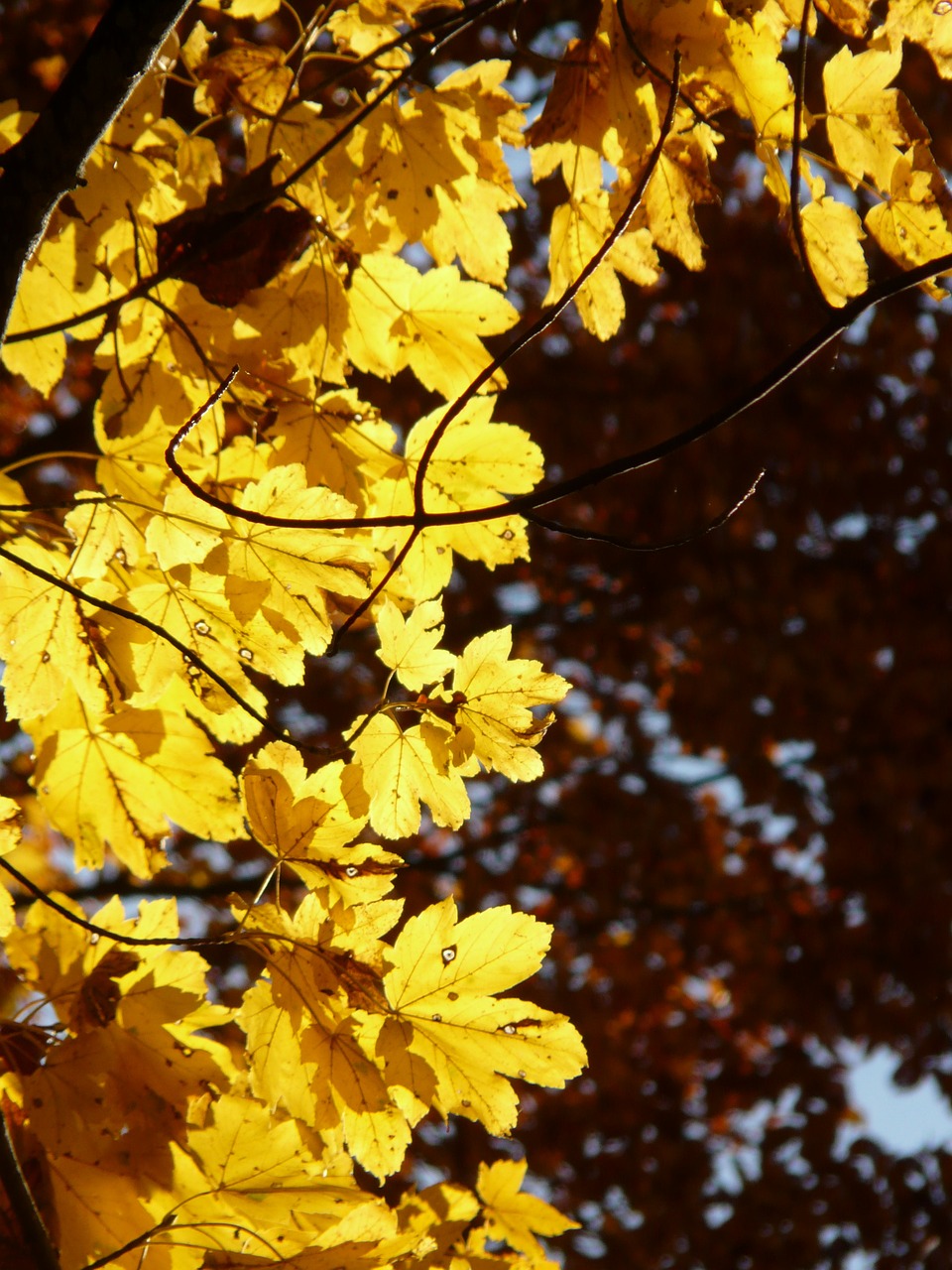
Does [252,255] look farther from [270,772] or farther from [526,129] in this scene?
[270,772]

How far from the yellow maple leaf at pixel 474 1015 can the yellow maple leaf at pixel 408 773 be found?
0.33ft

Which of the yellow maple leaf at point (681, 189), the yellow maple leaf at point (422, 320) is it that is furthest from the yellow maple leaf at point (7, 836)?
the yellow maple leaf at point (681, 189)

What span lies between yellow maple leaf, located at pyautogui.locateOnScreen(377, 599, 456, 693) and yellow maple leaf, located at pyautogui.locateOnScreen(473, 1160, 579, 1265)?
81 cm

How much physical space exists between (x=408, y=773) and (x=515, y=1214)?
82 cm

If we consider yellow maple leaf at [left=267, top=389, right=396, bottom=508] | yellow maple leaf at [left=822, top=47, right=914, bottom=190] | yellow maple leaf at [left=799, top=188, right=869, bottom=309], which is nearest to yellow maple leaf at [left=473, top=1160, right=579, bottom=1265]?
yellow maple leaf at [left=267, top=389, right=396, bottom=508]

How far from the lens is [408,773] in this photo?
1167 millimetres

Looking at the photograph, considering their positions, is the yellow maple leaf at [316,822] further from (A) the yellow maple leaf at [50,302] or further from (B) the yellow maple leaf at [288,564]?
(A) the yellow maple leaf at [50,302]

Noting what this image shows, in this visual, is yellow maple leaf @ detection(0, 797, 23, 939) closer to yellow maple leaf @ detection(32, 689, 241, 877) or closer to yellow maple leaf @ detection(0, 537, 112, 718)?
yellow maple leaf @ detection(0, 537, 112, 718)

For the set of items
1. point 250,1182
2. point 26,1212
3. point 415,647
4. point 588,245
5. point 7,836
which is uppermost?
point 588,245

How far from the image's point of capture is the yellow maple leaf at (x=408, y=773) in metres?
1.15

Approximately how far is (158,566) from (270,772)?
0.98ft

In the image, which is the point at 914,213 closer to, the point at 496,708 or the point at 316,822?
the point at 496,708

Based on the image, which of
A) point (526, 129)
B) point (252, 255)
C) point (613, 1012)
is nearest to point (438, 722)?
point (252, 255)

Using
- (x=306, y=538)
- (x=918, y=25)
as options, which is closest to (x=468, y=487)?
(x=306, y=538)
